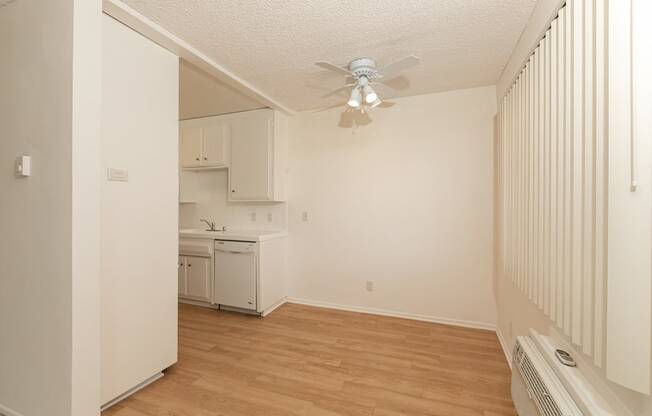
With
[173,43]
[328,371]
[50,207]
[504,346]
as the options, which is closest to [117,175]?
[50,207]

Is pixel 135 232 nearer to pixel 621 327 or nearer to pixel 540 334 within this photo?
pixel 621 327

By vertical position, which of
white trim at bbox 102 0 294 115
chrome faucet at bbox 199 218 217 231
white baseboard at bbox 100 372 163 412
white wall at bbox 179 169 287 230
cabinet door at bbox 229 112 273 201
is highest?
white trim at bbox 102 0 294 115

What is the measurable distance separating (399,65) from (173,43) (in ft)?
5.53

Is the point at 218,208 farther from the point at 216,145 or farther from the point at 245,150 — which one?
the point at 245,150

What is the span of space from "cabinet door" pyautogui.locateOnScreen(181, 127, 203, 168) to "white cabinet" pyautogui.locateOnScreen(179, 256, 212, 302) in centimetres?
134

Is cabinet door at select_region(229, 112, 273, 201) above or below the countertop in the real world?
above

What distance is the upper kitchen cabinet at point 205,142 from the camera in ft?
13.1

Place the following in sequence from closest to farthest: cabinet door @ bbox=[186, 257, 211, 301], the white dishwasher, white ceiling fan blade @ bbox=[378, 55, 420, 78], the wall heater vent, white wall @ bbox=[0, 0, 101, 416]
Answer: the wall heater vent < white wall @ bbox=[0, 0, 101, 416] < white ceiling fan blade @ bbox=[378, 55, 420, 78] < the white dishwasher < cabinet door @ bbox=[186, 257, 211, 301]

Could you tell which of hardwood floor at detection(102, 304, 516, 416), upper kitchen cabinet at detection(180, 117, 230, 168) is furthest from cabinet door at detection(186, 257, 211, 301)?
upper kitchen cabinet at detection(180, 117, 230, 168)

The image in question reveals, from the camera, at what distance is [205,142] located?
4074 millimetres

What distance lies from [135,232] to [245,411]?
1.38m

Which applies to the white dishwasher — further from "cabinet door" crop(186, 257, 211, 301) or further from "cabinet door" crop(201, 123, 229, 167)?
"cabinet door" crop(201, 123, 229, 167)

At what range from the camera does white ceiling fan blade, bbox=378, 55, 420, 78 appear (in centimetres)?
204

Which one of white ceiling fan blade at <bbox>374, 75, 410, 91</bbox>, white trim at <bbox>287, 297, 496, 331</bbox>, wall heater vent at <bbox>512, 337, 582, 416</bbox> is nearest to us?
wall heater vent at <bbox>512, 337, 582, 416</bbox>
